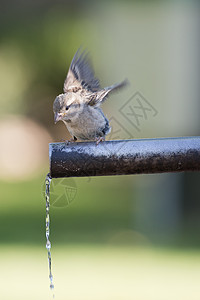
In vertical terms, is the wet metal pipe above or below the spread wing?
below

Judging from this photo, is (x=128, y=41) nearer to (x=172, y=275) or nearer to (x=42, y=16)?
(x=172, y=275)

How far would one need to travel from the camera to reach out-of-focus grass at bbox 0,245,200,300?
5789 mm

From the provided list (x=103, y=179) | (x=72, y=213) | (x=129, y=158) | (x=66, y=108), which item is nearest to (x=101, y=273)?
(x=66, y=108)

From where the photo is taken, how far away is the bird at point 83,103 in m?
4.33

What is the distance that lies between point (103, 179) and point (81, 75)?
10506mm

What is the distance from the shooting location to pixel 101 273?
6.56m

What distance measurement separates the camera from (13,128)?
15.8m

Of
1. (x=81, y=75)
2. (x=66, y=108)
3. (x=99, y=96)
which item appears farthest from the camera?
(x=81, y=75)

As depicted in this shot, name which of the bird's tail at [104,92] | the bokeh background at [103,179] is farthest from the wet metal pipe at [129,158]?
the bokeh background at [103,179]

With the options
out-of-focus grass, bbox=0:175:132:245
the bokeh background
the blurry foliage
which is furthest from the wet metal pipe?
the blurry foliage

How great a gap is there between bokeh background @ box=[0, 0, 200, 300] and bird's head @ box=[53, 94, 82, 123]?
476 millimetres

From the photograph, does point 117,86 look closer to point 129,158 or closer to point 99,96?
point 99,96

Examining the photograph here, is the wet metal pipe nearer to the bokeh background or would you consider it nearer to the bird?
the bird

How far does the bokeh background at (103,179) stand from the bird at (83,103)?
0.44 m
